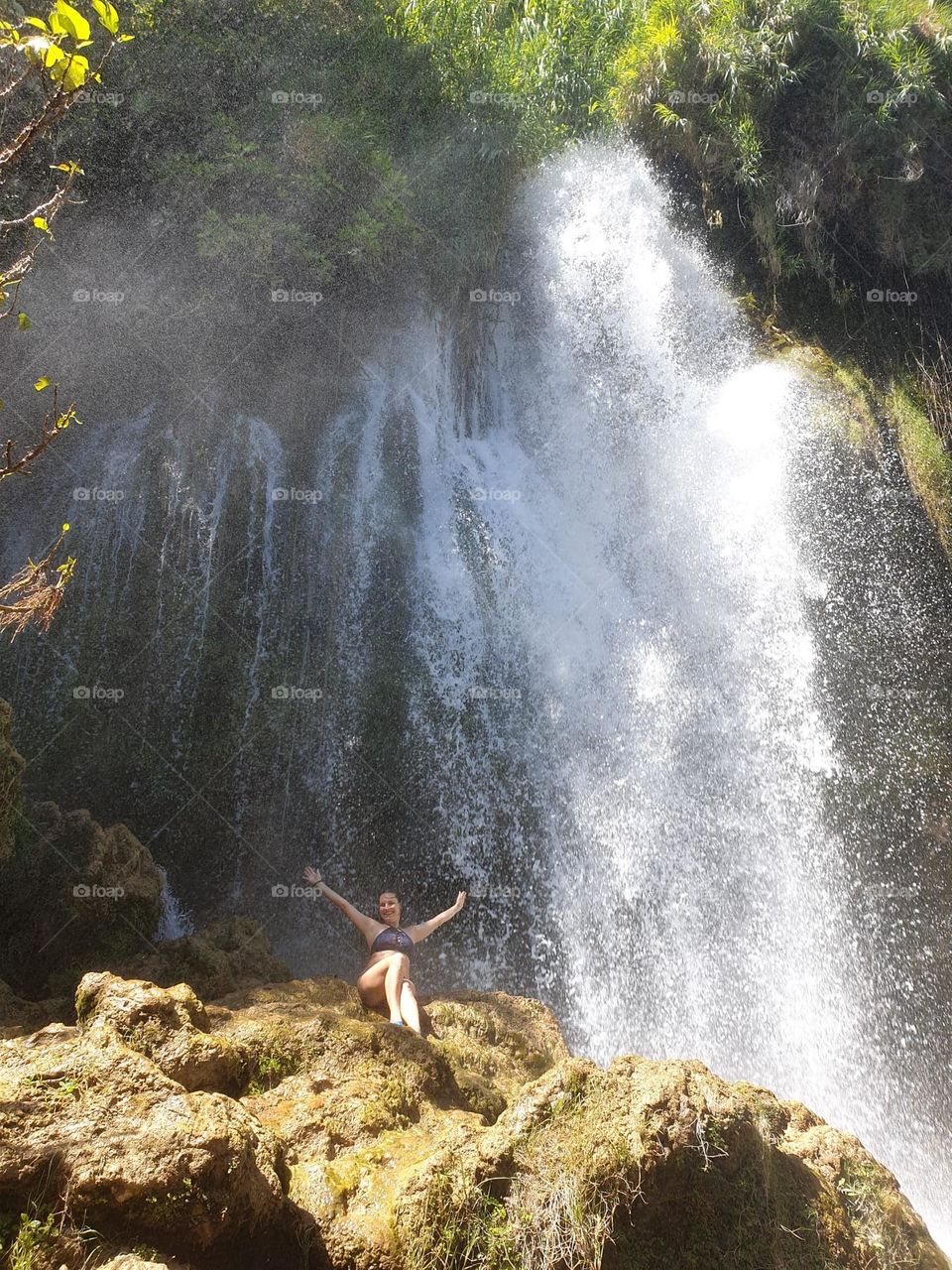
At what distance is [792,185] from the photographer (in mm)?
10648

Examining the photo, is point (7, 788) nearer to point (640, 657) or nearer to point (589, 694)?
point (589, 694)

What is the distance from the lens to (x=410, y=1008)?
475cm

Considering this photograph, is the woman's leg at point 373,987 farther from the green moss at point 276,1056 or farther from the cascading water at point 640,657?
the cascading water at point 640,657

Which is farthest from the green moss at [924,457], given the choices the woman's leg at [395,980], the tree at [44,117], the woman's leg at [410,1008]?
the tree at [44,117]

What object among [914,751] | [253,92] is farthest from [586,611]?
[253,92]

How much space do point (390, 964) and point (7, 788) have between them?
2.67 metres

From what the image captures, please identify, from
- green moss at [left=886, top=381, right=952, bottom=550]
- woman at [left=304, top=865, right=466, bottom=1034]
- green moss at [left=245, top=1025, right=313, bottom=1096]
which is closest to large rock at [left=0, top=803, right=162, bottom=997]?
woman at [left=304, top=865, right=466, bottom=1034]

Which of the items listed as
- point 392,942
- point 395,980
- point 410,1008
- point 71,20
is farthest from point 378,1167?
point 71,20

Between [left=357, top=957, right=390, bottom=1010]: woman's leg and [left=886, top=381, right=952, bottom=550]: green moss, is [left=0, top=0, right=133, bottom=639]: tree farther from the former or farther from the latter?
[left=886, top=381, right=952, bottom=550]: green moss

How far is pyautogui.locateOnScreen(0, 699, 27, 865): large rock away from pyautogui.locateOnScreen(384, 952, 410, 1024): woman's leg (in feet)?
8.23

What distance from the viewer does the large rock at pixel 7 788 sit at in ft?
17.4

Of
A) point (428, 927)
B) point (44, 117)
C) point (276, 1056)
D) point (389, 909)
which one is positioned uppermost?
point (44, 117)

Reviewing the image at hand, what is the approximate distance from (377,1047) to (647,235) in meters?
10.3

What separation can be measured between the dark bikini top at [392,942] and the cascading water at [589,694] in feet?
5.69
